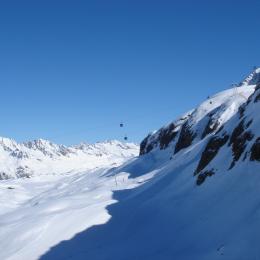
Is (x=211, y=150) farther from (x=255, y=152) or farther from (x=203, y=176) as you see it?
(x=255, y=152)

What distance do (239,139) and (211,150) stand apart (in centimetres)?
643

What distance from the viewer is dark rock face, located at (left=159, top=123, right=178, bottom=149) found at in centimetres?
8144

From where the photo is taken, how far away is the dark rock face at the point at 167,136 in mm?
81444

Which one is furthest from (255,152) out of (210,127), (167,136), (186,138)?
(167,136)

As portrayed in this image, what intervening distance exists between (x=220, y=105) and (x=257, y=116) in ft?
124

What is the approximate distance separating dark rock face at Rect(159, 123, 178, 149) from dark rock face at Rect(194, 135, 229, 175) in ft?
138

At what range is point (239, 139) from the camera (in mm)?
31719

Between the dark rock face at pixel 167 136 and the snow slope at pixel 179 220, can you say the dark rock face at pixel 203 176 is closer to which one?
the snow slope at pixel 179 220

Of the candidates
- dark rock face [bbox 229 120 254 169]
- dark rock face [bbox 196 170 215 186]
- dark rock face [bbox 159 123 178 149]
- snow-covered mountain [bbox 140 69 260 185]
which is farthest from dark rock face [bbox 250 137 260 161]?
dark rock face [bbox 159 123 178 149]

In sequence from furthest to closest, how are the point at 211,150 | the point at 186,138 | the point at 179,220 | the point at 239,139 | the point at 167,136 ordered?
the point at 167,136 → the point at 186,138 → the point at 211,150 → the point at 239,139 → the point at 179,220

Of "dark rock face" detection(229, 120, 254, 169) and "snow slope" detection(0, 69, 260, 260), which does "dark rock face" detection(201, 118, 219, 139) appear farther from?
"dark rock face" detection(229, 120, 254, 169)

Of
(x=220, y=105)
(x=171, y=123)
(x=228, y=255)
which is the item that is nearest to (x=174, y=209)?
(x=228, y=255)

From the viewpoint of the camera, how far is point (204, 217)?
25.6 metres

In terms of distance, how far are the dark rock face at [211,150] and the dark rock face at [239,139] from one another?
8.68 feet
